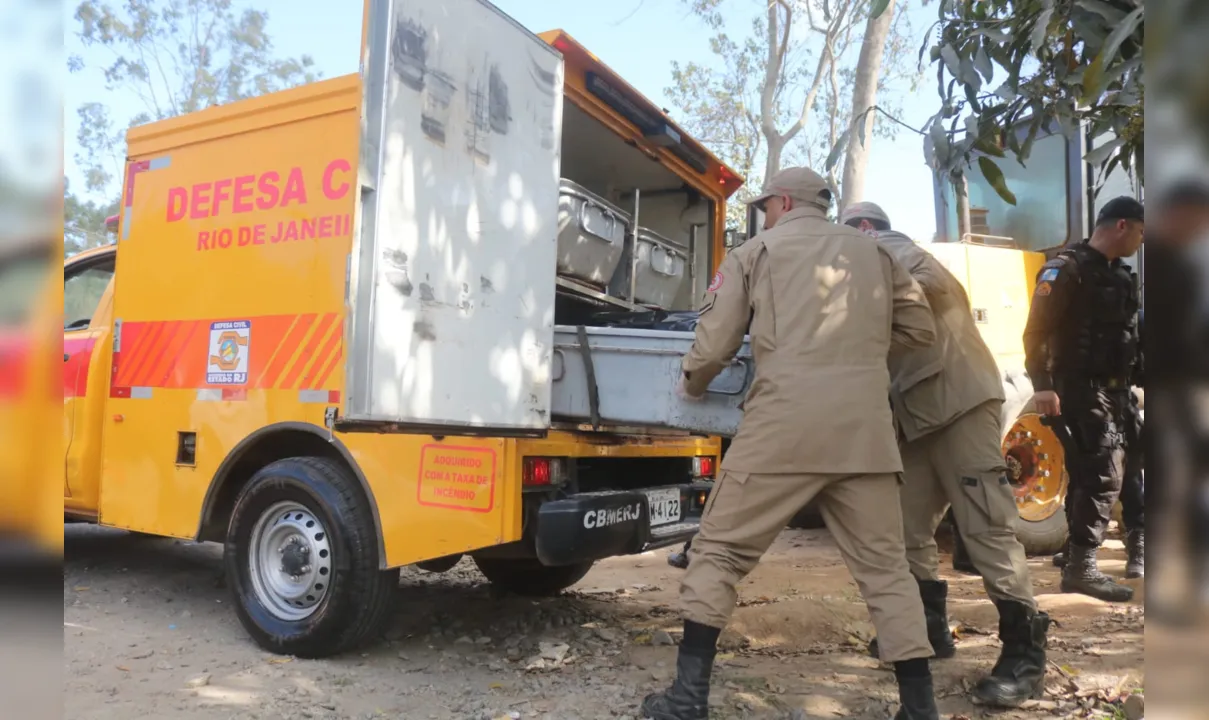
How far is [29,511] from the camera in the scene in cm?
78

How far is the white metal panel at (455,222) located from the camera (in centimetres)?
270

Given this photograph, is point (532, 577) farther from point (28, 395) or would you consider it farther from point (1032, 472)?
point (28, 395)

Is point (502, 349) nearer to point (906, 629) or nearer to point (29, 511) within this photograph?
point (906, 629)

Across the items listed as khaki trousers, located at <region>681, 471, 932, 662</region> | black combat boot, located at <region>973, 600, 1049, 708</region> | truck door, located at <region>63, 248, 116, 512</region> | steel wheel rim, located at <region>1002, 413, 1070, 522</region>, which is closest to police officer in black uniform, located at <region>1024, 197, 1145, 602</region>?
steel wheel rim, located at <region>1002, 413, 1070, 522</region>

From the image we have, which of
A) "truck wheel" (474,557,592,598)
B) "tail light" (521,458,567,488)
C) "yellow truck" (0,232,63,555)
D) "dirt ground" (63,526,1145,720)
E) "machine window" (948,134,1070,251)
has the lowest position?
"dirt ground" (63,526,1145,720)

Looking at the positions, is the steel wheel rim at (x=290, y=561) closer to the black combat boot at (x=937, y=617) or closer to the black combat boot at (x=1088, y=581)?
the black combat boot at (x=937, y=617)

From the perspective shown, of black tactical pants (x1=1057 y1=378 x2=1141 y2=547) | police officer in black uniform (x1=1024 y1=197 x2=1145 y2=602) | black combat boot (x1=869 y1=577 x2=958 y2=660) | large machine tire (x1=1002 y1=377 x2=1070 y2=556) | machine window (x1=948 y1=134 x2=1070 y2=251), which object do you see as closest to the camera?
black combat boot (x1=869 y1=577 x2=958 y2=660)

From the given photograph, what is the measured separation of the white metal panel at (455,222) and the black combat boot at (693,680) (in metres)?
1.05

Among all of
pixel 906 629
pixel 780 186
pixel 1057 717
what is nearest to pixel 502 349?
pixel 780 186

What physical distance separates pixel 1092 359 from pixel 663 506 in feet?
7.39

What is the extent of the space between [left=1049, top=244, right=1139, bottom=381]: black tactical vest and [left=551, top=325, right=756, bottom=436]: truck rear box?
1.94 m

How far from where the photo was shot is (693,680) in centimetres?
256

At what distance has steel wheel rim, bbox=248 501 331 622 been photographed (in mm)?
3367

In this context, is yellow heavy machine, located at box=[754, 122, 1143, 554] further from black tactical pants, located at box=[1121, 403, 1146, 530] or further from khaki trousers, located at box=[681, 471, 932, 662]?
khaki trousers, located at box=[681, 471, 932, 662]
